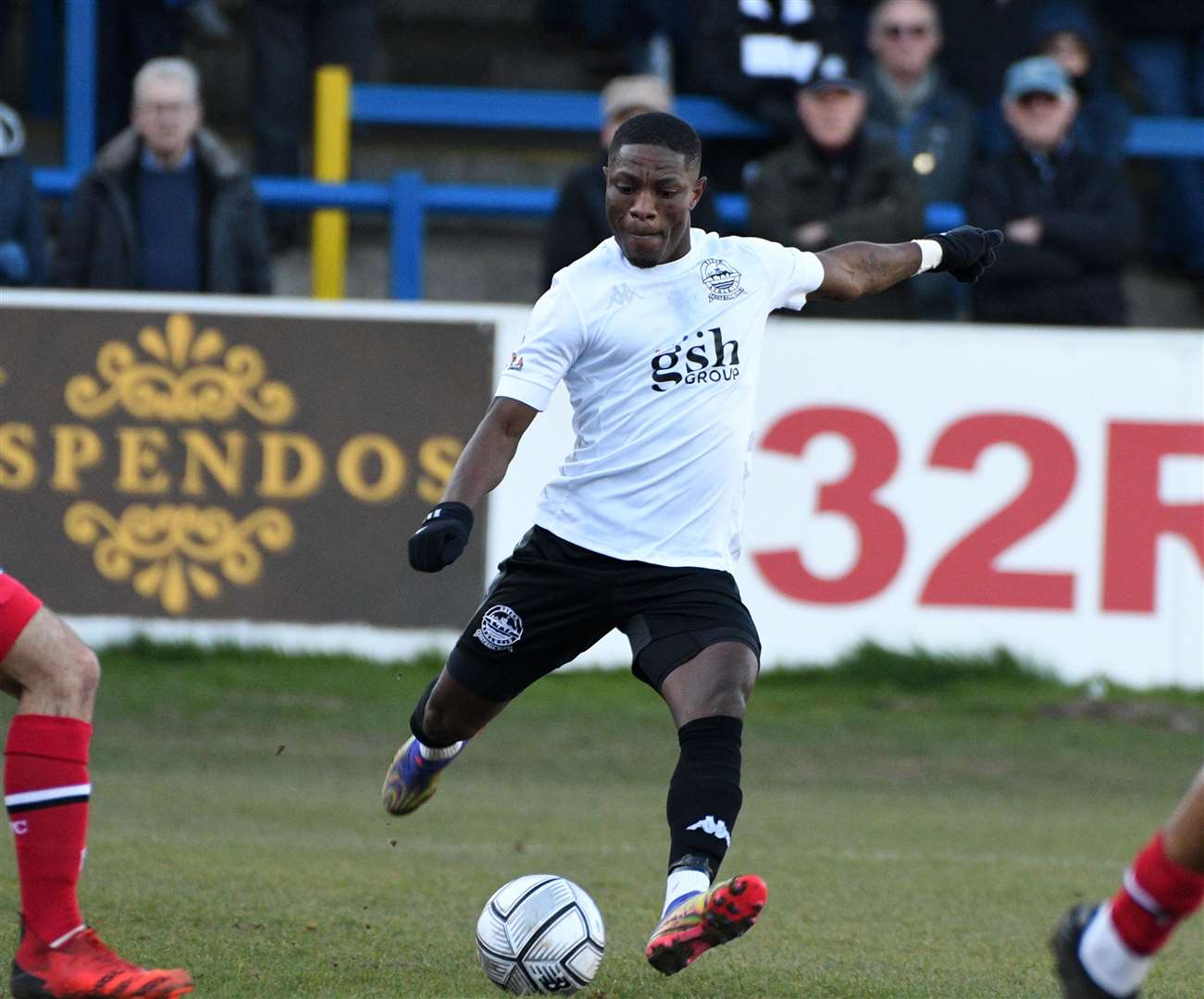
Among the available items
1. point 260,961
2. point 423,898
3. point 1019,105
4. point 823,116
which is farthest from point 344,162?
point 260,961

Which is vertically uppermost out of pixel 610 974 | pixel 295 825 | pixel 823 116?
pixel 823 116

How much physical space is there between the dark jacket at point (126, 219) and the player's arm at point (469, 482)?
6.32 meters

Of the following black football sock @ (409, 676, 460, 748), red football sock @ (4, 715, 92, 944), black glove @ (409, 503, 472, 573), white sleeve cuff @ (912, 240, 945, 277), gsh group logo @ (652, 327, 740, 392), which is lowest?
black football sock @ (409, 676, 460, 748)

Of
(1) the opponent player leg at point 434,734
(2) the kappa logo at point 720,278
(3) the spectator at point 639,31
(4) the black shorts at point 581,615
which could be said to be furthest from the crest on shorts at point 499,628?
(3) the spectator at point 639,31

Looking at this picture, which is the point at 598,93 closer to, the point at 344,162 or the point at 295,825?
the point at 344,162

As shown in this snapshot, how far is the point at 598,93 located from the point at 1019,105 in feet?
12.7

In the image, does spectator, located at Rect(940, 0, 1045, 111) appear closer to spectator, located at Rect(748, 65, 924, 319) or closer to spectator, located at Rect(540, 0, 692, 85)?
spectator, located at Rect(540, 0, 692, 85)

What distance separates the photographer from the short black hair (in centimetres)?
591

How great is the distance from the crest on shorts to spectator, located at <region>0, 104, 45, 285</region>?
621 cm

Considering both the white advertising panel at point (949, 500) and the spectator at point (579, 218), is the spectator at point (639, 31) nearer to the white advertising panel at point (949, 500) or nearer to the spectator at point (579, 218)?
the spectator at point (579, 218)

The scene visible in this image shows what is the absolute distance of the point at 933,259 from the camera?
21.8 feet

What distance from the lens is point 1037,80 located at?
11984 mm

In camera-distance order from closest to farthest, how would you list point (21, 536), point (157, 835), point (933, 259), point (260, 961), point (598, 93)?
point (260, 961) → point (933, 259) → point (157, 835) → point (21, 536) → point (598, 93)

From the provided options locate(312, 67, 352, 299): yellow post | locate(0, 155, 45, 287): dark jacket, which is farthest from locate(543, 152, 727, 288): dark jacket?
locate(0, 155, 45, 287): dark jacket
